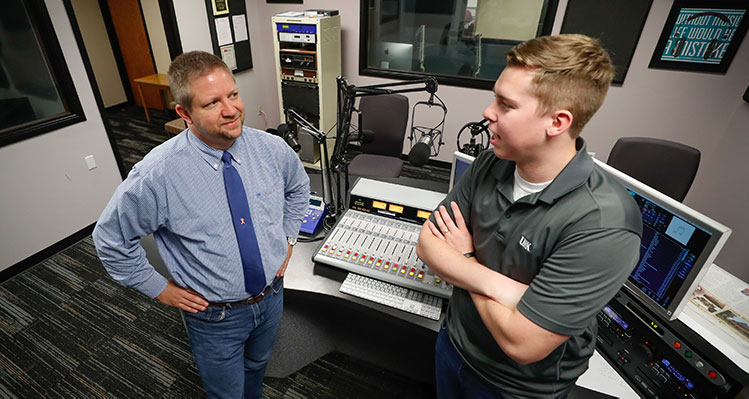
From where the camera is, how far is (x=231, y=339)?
1372mm

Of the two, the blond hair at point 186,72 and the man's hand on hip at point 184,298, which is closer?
the blond hair at point 186,72

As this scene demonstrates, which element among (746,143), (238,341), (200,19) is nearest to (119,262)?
(238,341)

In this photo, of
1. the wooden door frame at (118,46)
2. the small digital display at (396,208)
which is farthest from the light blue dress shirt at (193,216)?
the wooden door frame at (118,46)

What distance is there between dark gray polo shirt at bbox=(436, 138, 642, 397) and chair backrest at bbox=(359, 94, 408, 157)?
82.8 inches

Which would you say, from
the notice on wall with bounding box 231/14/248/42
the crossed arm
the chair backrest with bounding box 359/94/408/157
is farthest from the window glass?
the crossed arm

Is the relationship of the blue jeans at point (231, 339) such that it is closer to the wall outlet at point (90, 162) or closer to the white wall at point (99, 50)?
the wall outlet at point (90, 162)

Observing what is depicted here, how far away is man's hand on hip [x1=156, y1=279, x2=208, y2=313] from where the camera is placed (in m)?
1.25

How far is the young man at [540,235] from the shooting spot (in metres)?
0.79

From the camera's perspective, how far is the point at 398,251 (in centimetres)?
157

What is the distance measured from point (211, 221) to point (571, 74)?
1097 mm

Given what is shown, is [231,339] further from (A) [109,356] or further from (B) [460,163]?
(A) [109,356]

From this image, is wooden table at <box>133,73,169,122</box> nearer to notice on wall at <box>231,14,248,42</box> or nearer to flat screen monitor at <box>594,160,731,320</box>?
notice on wall at <box>231,14,248,42</box>

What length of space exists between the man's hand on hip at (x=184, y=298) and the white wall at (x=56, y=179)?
2.18 metres

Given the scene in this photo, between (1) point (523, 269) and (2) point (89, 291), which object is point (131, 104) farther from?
(1) point (523, 269)
